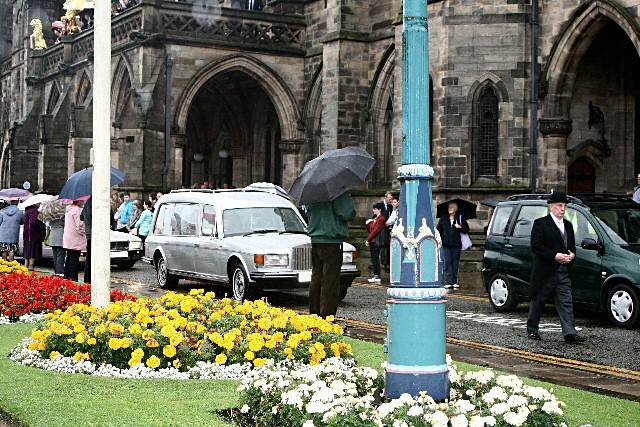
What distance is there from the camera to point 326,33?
36062 millimetres

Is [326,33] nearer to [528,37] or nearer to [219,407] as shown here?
[528,37]

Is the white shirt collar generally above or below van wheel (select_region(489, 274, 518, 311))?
above

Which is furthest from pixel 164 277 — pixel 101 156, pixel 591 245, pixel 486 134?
pixel 486 134

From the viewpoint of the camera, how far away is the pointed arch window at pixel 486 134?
2725 cm

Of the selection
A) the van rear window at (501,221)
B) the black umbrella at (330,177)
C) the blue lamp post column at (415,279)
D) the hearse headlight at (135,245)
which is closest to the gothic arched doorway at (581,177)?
the van rear window at (501,221)

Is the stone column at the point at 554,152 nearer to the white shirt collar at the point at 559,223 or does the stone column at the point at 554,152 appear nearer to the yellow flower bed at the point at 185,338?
the white shirt collar at the point at 559,223

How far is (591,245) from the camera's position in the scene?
14.7 meters

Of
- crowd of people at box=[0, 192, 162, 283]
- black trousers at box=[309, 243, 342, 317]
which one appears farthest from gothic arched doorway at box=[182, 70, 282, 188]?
black trousers at box=[309, 243, 342, 317]

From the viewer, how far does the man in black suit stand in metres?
12.7

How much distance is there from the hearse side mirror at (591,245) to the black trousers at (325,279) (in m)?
3.83

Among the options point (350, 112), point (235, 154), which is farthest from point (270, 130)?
point (350, 112)

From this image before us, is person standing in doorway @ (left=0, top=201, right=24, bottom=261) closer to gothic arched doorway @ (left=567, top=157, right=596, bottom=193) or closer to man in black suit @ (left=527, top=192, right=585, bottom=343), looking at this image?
gothic arched doorway @ (left=567, top=157, right=596, bottom=193)

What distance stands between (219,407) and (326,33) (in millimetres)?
29612

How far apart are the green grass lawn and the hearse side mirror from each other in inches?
234
